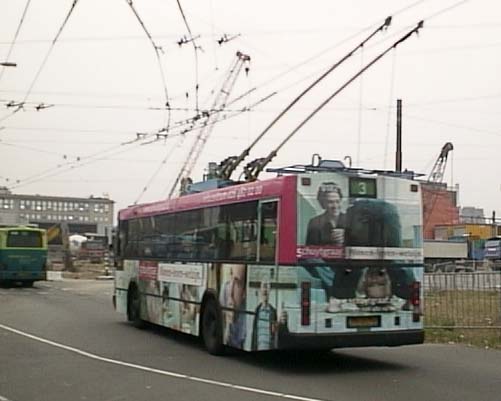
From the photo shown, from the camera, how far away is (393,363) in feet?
46.3

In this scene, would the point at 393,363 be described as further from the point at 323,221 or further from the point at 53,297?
the point at 53,297

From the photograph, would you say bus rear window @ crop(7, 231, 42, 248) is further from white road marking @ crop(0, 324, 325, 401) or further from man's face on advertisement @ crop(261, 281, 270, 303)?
man's face on advertisement @ crop(261, 281, 270, 303)

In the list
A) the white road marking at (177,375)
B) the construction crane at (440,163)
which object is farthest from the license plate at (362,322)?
the construction crane at (440,163)

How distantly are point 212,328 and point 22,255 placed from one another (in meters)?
28.4

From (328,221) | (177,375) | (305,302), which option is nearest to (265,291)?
(305,302)

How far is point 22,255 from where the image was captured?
41875mm

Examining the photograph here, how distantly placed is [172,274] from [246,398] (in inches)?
284

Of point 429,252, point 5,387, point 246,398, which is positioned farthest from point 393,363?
point 429,252

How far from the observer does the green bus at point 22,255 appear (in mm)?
41469

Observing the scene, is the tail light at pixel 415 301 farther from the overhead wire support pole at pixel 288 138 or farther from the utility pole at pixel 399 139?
the utility pole at pixel 399 139

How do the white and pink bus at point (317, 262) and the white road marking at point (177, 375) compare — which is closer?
the white road marking at point (177, 375)

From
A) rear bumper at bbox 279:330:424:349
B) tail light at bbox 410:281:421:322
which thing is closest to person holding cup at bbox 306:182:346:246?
rear bumper at bbox 279:330:424:349

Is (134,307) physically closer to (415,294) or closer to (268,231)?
(268,231)

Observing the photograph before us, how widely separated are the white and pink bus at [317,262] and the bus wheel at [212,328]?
0.03 m
